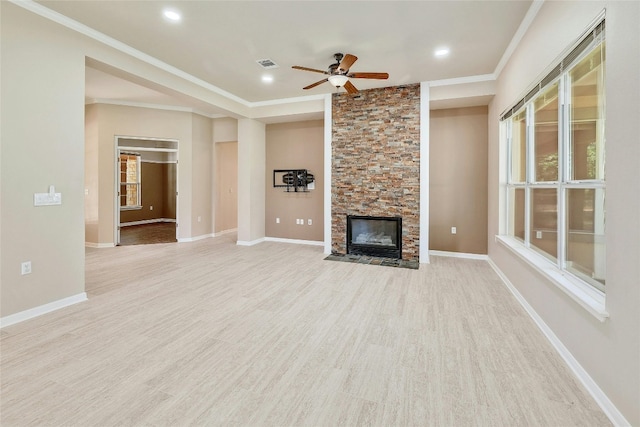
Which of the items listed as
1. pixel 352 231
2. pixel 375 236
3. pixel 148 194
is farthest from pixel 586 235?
pixel 148 194

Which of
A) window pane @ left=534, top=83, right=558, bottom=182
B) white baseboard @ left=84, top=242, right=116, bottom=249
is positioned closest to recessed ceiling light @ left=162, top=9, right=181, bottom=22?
window pane @ left=534, top=83, right=558, bottom=182

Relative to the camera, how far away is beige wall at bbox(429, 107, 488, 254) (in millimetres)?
5527

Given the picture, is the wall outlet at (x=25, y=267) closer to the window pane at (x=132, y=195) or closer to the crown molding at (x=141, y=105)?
the crown molding at (x=141, y=105)

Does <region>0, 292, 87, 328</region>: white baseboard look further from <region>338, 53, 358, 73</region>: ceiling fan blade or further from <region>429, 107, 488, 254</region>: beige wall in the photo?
<region>429, 107, 488, 254</region>: beige wall

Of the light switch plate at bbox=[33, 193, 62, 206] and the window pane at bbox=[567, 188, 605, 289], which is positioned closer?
the window pane at bbox=[567, 188, 605, 289]

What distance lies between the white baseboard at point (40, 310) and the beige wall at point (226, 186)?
15.4 feet

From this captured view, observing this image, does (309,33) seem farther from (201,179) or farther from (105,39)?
(201,179)

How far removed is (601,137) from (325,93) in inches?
176

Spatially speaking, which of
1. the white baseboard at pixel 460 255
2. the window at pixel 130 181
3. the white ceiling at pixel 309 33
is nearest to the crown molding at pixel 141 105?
the white ceiling at pixel 309 33

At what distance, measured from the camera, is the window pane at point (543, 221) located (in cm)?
360

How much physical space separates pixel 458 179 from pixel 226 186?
232 inches

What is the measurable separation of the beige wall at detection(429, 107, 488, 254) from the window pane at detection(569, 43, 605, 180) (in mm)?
2897

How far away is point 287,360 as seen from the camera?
7.44ft

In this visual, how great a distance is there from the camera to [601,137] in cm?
224
